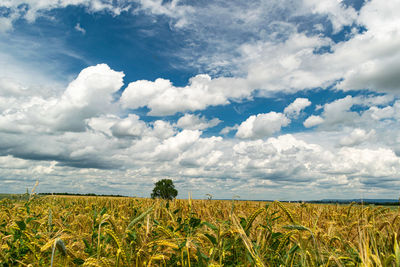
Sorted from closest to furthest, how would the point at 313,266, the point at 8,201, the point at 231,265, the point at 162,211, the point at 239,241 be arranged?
the point at 313,266
the point at 231,265
the point at 239,241
the point at 162,211
the point at 8,201

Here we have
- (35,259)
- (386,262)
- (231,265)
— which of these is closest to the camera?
(386,262)

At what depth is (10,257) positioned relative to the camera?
136 inches

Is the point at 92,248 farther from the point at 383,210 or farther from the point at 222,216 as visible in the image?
the point at 383,210

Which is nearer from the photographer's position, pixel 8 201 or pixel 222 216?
pixel 222 216

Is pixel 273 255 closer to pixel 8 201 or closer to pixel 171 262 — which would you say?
pixel 171 262

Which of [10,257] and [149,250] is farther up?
[149,250]

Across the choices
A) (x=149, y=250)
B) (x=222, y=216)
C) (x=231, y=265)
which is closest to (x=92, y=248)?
(x=149, y=250)

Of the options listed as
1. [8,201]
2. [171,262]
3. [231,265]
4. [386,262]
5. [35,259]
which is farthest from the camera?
[8,201]

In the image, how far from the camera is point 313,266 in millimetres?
2412

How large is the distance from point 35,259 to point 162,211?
234 centimetres

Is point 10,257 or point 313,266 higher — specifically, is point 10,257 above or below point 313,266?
below

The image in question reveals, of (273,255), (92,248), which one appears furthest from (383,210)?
(92,248)

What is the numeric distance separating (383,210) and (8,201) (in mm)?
11992

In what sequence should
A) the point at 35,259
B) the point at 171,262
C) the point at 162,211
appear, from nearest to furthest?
the point at 171,262 < the point at 35,259 < the point at 162,211
